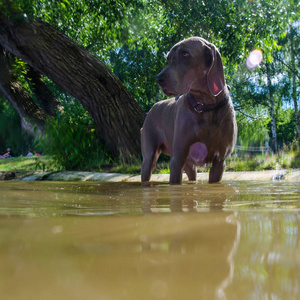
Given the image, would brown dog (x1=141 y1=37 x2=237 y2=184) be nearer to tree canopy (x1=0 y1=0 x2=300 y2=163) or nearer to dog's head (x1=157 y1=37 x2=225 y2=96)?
dog's head (x1=157 y1=37 x2=225 y2=96)

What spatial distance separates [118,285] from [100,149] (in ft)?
24.9

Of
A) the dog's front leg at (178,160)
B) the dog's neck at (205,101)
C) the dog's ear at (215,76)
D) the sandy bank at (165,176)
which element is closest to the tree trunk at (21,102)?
the sandy bank at (165,176)

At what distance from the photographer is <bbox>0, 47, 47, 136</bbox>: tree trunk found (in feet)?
29.2

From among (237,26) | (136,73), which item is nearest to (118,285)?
(237,26)

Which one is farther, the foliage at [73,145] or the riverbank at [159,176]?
the foliage at [73,145]

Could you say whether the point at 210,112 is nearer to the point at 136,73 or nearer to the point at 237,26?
the point at 237,26

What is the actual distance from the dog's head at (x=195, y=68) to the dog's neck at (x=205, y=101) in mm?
62

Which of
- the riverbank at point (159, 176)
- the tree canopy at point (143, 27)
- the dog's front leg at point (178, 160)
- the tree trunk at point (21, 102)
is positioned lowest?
the riverbank at point (159, 176)

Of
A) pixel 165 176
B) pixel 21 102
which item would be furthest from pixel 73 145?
pixel 165 176

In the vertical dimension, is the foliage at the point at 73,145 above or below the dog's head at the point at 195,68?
below

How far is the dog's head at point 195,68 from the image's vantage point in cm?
361

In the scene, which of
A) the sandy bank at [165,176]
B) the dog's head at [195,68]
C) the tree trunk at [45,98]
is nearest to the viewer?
the dog's head at [195,68]

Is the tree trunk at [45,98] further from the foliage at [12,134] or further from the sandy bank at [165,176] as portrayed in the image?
the foliage at [12,134]

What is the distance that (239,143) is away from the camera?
333 inches
